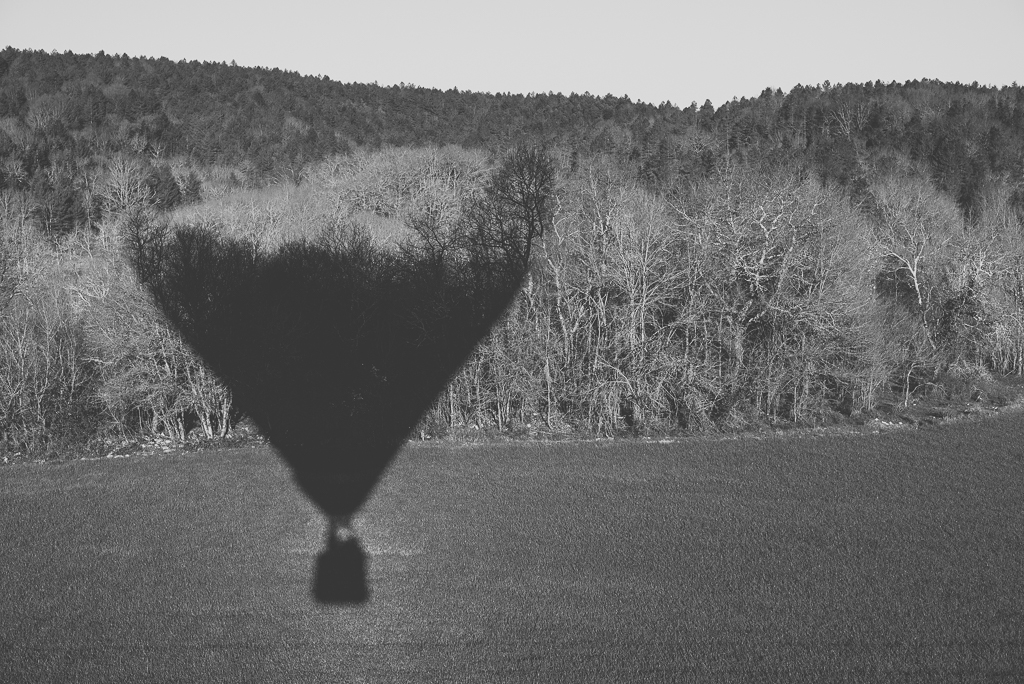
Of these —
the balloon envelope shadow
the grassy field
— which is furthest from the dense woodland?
the grassy field

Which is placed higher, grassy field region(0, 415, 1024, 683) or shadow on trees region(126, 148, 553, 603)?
shadow on trees region(126, 148, 553, 603)

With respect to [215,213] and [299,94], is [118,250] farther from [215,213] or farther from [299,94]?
[299,94]

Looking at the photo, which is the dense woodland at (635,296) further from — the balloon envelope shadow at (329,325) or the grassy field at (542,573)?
the grassy field at (542,573)

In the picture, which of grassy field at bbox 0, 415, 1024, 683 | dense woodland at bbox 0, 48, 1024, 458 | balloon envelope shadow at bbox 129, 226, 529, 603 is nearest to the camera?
grassy field at bbox 0, 415, 1024, 683

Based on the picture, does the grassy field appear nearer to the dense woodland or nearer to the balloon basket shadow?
the balloon basket shadow

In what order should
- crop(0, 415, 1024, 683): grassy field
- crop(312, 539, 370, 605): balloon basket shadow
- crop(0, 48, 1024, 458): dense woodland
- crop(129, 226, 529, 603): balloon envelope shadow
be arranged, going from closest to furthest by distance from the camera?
crop(0, 415, 1024, 683): grassy field
crop(312, 539, 370, 605): balloon basket shadow
crop(129, 226, 529, 603): balloon envelope shadow
crop(0, 48, 1024, 458): dense woodland

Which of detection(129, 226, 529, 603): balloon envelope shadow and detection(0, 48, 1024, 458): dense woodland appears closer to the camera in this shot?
detection(129, 226, 529, 603): balloon envelope shadow
